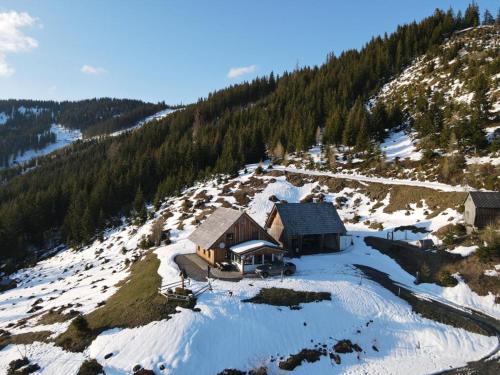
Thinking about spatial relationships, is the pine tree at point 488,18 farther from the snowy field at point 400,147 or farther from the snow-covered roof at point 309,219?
the snow-covered roof at point 309,219

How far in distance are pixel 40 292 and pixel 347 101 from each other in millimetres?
91888

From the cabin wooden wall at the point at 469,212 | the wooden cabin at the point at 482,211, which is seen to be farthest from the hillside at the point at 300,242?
the wooden cabin at the point at 482,211

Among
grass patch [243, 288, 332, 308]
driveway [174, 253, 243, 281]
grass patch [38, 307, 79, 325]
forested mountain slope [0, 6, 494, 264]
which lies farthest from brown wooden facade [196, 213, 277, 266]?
forested mountain slope [0, 6, 494, 264]

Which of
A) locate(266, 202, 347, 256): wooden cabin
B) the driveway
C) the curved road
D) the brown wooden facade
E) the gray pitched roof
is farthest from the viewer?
locate(266, 202, 347, 256): wooden cabin

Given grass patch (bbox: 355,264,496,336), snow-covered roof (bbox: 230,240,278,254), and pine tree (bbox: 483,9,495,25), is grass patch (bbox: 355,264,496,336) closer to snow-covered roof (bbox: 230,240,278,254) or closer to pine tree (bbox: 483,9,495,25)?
snow-covered roof (bbox: 230,240,278,254)

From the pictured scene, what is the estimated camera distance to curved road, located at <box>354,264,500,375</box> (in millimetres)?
22719

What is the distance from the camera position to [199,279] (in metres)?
33.4

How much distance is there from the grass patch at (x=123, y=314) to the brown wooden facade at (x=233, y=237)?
7.10m

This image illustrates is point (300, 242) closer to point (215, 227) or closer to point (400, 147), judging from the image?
point (215, 227)

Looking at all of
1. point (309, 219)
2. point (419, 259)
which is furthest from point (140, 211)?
point (419, 259)

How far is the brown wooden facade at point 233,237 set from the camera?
38.5 meters

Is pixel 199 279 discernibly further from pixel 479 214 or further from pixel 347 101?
pixel 347 101

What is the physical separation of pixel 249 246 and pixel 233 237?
298cm

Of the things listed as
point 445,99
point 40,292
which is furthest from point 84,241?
point 445,99
